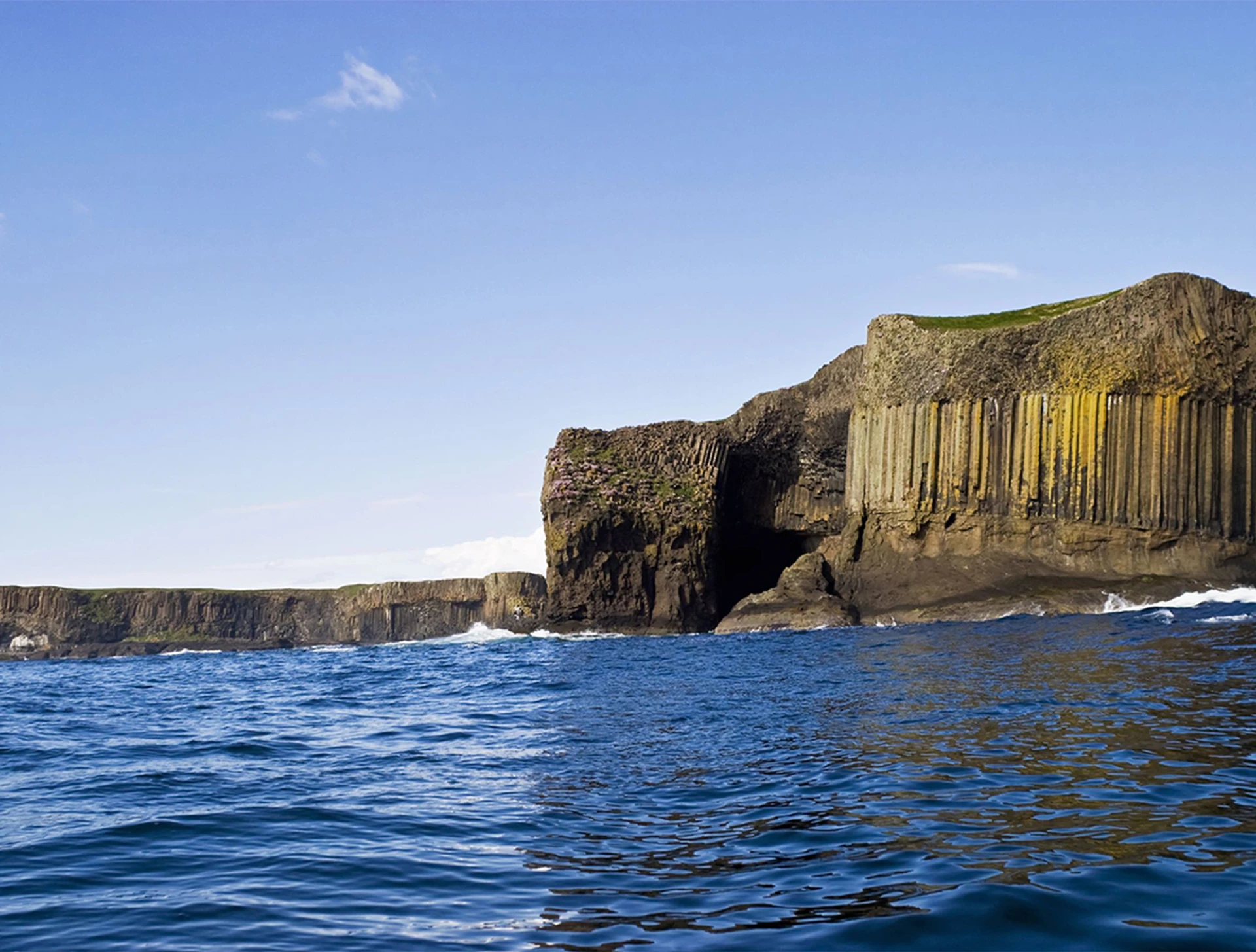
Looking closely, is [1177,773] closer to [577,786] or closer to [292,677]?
[577,786]

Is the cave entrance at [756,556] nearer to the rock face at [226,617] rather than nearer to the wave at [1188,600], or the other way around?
the wave at [1188,600]

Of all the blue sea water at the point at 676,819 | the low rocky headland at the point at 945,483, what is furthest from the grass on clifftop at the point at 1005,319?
the blue sea water at the point at 676,819

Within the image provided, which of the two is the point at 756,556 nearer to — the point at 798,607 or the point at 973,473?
the point at 798,607

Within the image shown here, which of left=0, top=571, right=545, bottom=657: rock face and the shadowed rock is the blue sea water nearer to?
the shadowed rock

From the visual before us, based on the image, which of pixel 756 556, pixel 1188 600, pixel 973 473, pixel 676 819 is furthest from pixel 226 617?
pixel 676 819

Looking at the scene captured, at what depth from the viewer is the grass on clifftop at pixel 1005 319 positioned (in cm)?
4358

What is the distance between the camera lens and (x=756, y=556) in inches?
2244

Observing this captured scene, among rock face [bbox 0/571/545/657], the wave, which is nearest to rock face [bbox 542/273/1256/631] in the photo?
the wave

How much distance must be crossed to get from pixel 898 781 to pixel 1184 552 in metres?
33.4

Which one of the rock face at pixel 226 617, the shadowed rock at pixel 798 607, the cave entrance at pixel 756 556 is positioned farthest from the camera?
the rock face at pixel 226 617

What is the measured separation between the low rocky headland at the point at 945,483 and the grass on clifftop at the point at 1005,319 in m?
0.17

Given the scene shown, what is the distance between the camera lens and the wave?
33750mm

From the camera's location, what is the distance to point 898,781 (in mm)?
9258

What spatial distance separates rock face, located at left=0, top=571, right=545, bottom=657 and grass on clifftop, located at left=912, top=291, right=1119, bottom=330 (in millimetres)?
44112
